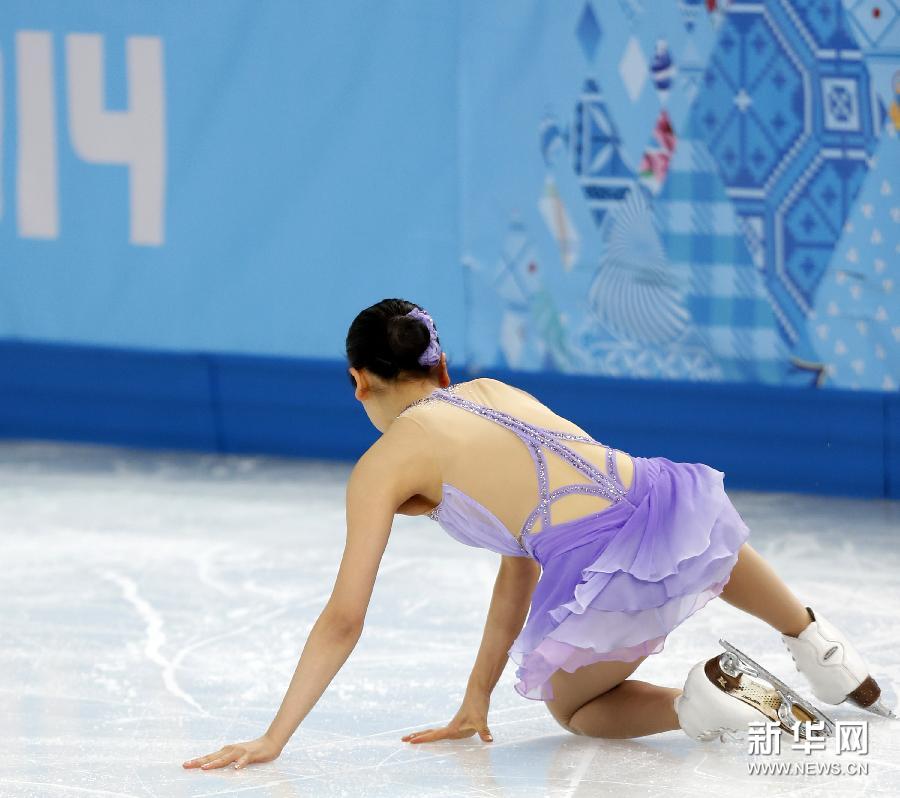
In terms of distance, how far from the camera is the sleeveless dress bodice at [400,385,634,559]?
257 centimetres

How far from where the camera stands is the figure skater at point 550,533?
248 cm

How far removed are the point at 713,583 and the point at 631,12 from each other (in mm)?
2350

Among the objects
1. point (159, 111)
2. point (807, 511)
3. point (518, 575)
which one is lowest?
point (807, 511)

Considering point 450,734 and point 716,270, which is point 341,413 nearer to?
point 716,270

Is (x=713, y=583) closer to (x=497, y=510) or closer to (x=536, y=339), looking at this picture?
(x=497, y=510)

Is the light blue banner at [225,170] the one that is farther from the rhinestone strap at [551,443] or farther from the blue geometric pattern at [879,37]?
the rhinestone strap at [551,443]

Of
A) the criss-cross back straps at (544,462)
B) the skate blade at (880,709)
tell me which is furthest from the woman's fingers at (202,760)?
the skate blade at (880,709)

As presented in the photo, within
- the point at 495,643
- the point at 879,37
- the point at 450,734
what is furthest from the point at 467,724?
the point at 879,37

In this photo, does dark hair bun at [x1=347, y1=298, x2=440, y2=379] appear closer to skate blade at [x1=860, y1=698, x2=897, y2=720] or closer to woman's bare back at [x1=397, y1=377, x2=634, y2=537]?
woman's bare back at [x1=397, y1=377, x2=634, y2=537]

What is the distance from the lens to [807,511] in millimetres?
4523

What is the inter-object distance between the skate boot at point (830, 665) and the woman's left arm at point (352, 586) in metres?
0.75

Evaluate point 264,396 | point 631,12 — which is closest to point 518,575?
point 631,12

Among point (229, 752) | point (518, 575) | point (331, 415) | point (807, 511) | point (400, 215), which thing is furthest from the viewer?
point (331, 415)

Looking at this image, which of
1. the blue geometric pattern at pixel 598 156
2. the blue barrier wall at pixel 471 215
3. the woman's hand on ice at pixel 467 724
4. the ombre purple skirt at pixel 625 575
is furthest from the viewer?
the blue geometric pattern at pixel 598 156
